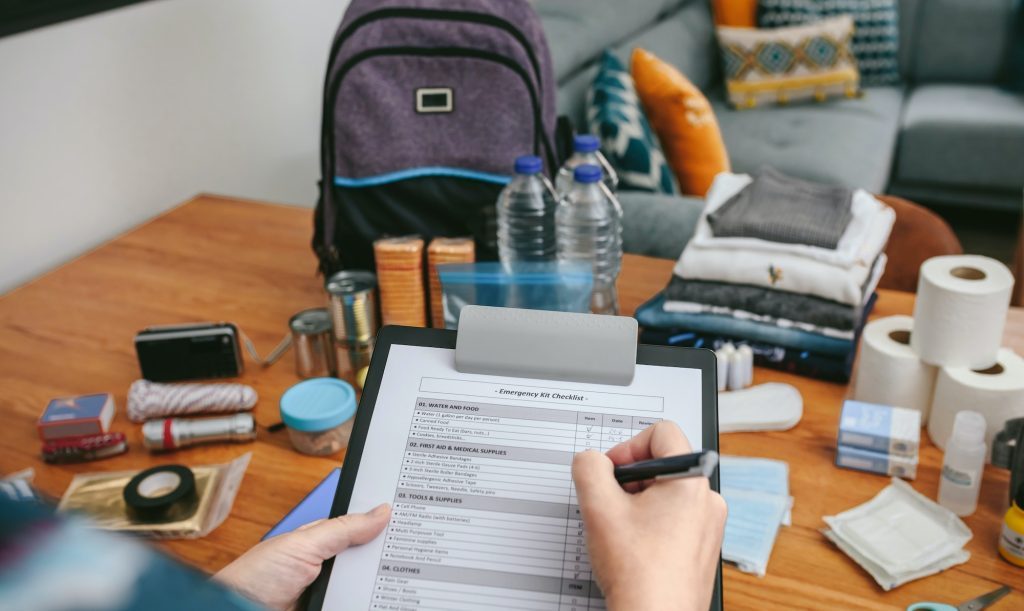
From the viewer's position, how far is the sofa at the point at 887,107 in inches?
109

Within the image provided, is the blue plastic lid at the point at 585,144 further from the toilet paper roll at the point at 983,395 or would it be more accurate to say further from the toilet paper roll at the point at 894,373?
the toilet paper roll at the point at 983,395

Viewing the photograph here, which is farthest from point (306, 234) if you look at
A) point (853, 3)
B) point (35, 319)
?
point (853, 3)

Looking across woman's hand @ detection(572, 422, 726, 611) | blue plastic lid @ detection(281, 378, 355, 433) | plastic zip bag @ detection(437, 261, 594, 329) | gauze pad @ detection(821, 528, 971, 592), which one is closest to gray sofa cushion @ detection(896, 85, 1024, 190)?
plastic zip bag @ detection(437, 261, 594, 329)

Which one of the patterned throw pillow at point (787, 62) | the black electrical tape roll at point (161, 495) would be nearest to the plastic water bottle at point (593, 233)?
the black electrical tape roll at point (161, 495)

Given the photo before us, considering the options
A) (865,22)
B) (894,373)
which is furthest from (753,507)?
(865,22)

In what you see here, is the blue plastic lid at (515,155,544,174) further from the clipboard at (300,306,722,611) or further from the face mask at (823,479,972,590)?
the face mask at (823,479,972,590)

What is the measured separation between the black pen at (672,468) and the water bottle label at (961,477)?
48 cm

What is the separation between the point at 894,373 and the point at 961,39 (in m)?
3.09

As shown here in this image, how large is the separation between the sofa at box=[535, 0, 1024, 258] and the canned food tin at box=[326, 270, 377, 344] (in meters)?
1.37

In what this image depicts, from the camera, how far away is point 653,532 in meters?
0.61

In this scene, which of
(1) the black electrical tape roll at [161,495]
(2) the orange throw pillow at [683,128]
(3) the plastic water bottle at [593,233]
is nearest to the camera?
(1) the black electrical tape roll at [161,495]

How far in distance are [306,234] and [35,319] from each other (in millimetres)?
502

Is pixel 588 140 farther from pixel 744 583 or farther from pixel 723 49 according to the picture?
pixel 723 49

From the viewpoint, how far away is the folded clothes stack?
1.20 meters
